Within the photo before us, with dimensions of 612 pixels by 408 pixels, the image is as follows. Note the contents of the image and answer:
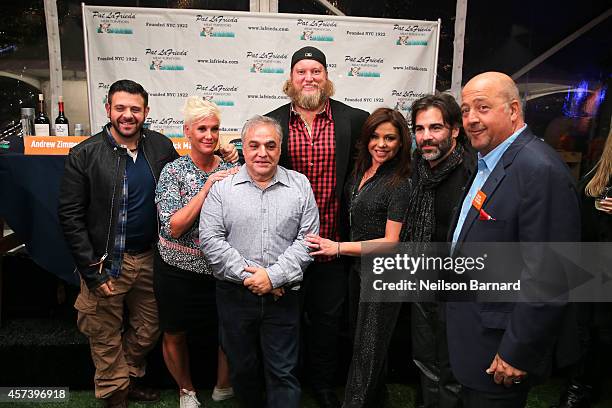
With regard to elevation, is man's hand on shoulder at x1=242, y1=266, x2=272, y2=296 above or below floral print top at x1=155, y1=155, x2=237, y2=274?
below

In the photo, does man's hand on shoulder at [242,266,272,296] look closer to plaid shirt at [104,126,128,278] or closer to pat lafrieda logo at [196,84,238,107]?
plaid shirt at [104,126,128,278]

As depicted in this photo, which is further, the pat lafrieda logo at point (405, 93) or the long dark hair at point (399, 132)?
the pat lafrieda logo at point (405, 93)

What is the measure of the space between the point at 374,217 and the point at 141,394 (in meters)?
1.75

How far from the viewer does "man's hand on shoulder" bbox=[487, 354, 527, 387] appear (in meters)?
1.38

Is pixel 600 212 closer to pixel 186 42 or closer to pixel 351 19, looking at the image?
pixel 351 19

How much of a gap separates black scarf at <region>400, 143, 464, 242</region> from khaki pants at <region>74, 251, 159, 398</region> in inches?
55.0

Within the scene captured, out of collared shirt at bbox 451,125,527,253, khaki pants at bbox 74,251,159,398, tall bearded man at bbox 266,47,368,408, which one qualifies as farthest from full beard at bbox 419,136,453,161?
khaki pants at bbox 74,251,159,398

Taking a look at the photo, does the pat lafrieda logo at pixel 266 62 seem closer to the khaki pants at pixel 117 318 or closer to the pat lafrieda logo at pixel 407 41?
the pat lafrieda logo at pixel 407 41

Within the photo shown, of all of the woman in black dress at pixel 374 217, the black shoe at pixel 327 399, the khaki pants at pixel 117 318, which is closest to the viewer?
the woman in black dress at pixel 374 217

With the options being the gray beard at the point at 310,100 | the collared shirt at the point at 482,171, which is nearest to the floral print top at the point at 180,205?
the gray beard at the point at 310,100

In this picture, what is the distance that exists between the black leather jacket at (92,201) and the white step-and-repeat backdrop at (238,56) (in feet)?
5.80

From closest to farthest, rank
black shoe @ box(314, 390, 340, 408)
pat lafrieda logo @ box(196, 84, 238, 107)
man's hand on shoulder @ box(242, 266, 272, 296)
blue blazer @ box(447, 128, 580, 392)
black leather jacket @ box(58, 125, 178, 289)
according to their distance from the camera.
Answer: blue blazer @ box(447, 128, 580, 392) → man's hand on shoulder @ box(242, 266, 272, 296) → black leather jacket @ box(58, 125, 178, 289) → black shoe @ box(314, 390, 340, 408) → pat lafrieda logo @ box(196, 84, 238, 107)

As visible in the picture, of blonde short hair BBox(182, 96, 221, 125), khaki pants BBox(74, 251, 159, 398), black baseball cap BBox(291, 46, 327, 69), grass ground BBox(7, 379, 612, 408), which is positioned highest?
black baseball cap BBox(291, 46, 327, 69)

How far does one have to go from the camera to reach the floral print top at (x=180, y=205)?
2.17m
